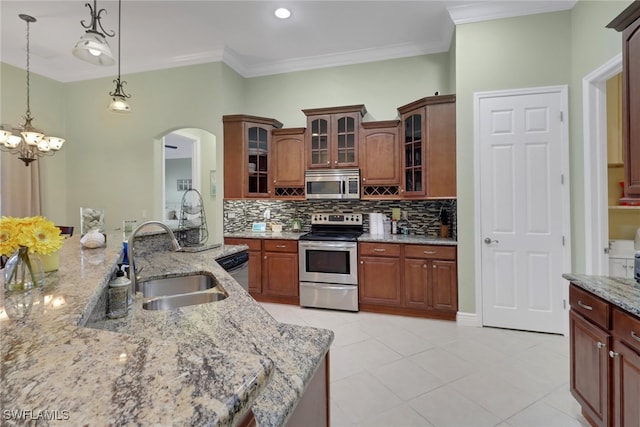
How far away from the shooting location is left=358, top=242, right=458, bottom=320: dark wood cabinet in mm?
3395

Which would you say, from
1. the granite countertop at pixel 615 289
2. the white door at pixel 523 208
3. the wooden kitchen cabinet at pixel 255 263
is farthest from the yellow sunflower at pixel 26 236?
the white door at pixel 523 208

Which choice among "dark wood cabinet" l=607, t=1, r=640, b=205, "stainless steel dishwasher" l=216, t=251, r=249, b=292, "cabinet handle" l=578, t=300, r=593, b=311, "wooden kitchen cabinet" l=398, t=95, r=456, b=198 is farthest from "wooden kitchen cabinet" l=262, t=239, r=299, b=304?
"dark wood cabinet" l=607, t=1, r=640, b=205

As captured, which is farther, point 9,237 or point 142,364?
point 9,237

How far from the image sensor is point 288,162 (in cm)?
427

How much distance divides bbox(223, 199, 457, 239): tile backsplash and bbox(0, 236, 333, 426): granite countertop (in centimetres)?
321

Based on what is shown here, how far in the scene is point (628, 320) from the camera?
55.7 inches

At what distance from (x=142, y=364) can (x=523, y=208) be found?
3.50 meters

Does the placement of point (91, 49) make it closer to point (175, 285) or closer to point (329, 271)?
point (175, 285)

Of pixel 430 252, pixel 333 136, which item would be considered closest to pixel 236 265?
pixel 430 252

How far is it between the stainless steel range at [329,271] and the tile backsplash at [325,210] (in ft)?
2.01

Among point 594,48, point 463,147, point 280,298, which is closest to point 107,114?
point 280,298

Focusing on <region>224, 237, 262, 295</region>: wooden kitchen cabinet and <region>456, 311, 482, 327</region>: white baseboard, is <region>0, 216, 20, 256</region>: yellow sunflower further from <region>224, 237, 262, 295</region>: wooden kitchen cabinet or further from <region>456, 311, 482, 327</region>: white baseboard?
<region>456, 311, 482, 327</region>: white baseboard

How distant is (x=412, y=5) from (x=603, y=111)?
2049 millimetres

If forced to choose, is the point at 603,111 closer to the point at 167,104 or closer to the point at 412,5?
the point at 412,5
